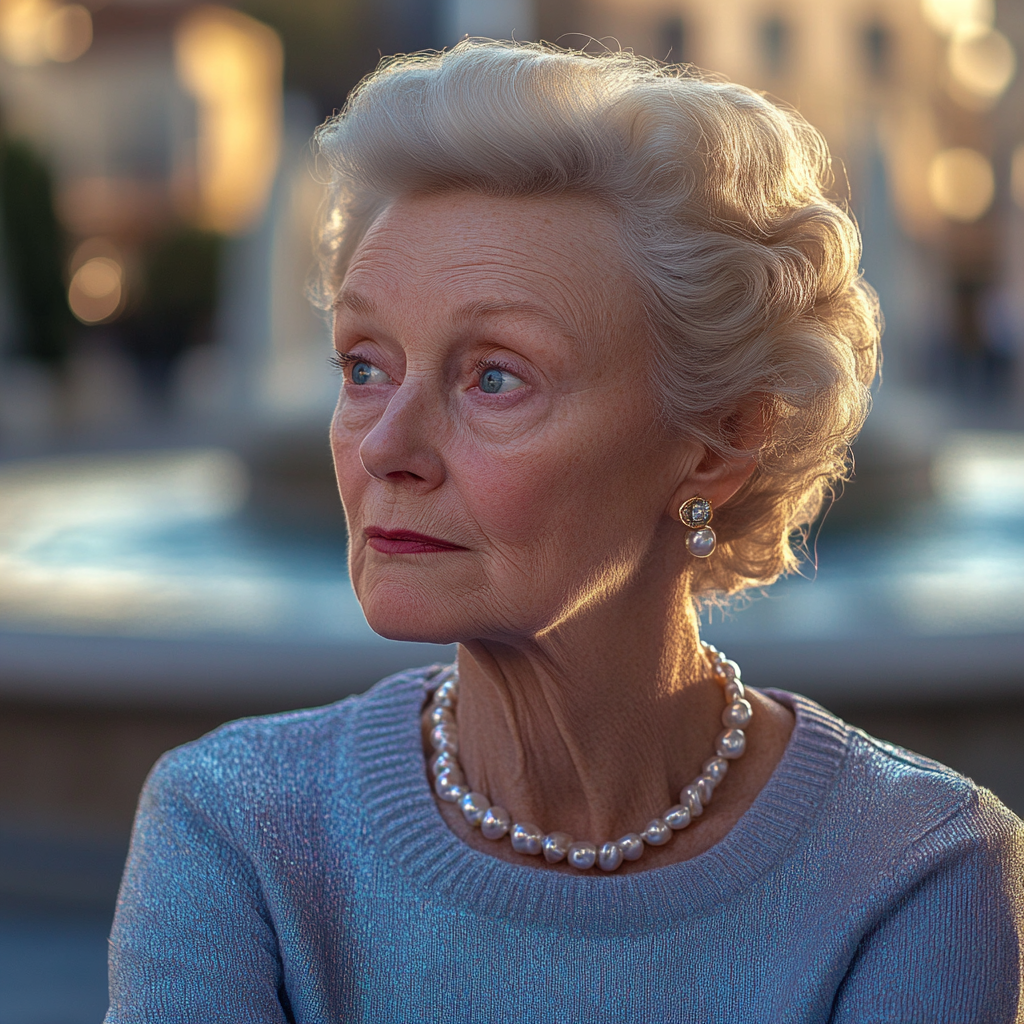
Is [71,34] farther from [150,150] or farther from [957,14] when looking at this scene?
[957,14]

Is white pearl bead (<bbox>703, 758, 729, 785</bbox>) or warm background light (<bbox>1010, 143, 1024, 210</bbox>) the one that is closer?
white pearl bead (<bbox>703, 758, 729, 785</bbox>)

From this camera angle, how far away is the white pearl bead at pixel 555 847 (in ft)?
5.91

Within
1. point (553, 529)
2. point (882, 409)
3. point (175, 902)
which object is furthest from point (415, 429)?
point (882, 409)

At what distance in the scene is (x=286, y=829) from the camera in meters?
1.79

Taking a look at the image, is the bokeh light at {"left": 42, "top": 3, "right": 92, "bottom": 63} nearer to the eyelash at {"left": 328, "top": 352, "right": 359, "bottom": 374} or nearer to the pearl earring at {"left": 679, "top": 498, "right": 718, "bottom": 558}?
the eyelash at {"left": 328, "top": 352, "right": 359, "bottom": 374}

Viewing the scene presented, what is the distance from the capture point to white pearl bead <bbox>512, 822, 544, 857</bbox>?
181cm

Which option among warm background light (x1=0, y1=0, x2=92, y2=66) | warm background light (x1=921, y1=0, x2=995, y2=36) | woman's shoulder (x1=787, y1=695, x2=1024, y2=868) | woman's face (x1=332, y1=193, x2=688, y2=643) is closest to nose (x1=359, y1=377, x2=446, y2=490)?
woman's face (x1=332, y1=193, x2=688, y2=643)

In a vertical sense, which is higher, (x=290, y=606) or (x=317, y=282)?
(x=317, y=282)

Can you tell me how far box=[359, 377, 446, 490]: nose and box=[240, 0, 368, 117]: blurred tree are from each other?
42.3 metres

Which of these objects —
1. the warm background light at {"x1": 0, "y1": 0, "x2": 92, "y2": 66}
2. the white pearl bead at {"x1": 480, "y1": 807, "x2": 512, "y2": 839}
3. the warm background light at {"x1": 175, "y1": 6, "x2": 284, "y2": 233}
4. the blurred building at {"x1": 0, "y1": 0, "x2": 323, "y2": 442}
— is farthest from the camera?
the warm background light at {"x1": 175, "y1": 6, "x2": 284, "y2": 233}

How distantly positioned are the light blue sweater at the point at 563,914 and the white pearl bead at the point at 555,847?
55 mm

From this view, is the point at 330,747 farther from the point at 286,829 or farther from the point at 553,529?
the point at 553,529

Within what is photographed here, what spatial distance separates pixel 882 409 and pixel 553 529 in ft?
26.5

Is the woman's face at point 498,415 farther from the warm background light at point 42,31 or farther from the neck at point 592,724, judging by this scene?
the warm background light at point 42,31
